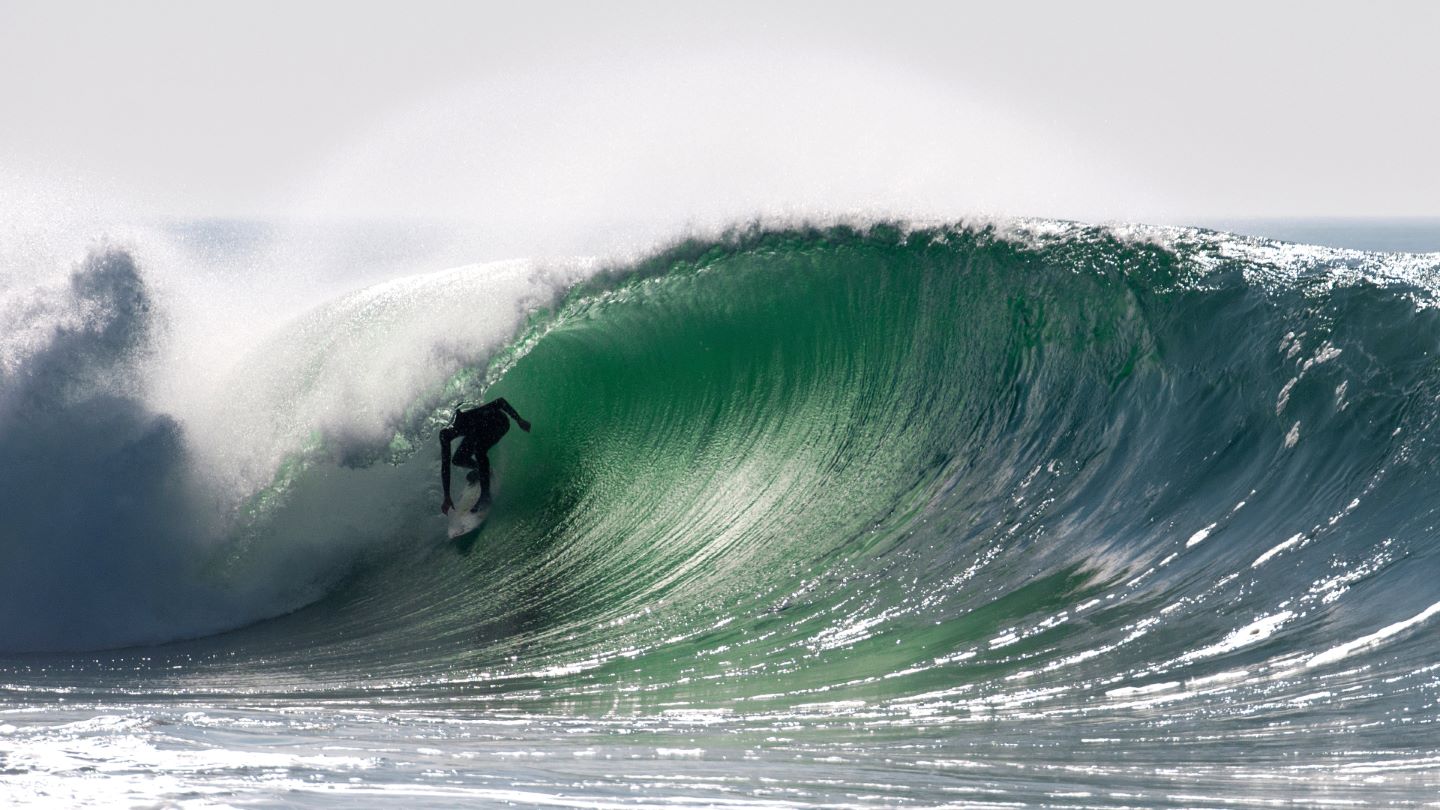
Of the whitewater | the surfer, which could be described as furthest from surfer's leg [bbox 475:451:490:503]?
the whitewater

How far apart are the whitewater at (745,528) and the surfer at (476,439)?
0.64ft

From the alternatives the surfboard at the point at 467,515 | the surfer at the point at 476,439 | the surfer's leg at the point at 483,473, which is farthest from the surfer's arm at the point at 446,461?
the surfer's leg at the point at 483,473

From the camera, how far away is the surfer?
8.20m

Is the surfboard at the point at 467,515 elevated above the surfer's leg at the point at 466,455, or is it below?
below

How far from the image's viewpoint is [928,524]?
7.32 m

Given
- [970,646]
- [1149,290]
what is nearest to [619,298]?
[1149,290]

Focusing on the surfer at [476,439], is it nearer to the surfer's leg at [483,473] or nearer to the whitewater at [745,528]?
the surfer's leg at [483,473]

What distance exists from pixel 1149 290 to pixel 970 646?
3826 millimetres

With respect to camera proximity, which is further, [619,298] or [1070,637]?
[619,298]

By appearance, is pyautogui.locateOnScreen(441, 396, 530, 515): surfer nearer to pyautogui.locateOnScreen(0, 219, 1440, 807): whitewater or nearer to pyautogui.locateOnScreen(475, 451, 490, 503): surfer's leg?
pyautogui.locateOnScreen(475, 451, 490, 503): surfer's leg

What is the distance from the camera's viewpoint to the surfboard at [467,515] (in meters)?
8.24

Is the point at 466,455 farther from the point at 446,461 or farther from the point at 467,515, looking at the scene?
the point at 467,515

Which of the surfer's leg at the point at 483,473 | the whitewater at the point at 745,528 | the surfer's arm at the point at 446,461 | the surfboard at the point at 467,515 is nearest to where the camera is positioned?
the whitewater at the point at 745,528

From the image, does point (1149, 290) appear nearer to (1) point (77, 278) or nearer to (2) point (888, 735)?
(2) point (888, 735)
